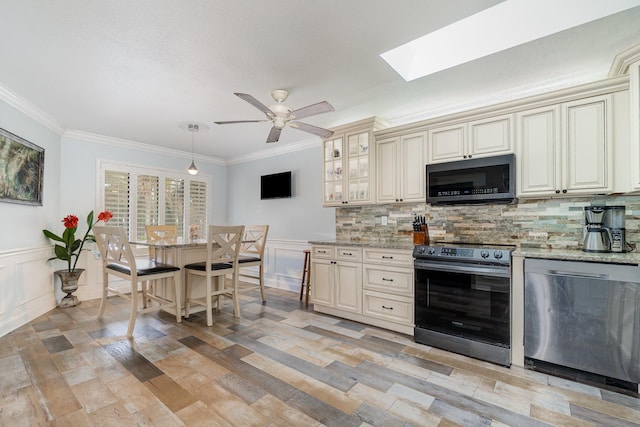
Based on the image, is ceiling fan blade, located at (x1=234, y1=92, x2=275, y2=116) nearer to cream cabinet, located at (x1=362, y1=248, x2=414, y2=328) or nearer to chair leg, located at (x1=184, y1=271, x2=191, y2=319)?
cream cabinet, located at (x1=362, y1=248, x2=414, y2=328)

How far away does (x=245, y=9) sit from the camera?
6.08 ft

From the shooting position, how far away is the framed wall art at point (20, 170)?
119 inches

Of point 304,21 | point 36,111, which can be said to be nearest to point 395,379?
point 304,21

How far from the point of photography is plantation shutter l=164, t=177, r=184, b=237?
5.36m

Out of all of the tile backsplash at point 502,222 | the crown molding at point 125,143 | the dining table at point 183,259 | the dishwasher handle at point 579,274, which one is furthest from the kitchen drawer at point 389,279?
the crown molding at point 125,143

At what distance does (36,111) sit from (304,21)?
3.57 meters

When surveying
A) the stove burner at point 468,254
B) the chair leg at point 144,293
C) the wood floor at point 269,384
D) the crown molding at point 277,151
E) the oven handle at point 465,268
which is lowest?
→ the wood floor at point 269,384

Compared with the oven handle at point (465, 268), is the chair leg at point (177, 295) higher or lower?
lower

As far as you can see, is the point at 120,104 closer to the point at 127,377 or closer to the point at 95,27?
the point at 95,27

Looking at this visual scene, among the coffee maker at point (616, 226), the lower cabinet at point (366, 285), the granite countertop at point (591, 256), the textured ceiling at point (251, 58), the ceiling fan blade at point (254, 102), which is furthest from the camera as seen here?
the lower cabinet at point (366, 285)

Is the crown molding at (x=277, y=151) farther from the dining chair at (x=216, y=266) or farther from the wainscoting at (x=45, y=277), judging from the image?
the dining chair at (x=216, y=266)

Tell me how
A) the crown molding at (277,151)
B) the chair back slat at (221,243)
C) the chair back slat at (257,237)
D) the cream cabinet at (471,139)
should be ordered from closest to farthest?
the cream cabinet at (471,139)
the chair back slat at (221,243)
the chair back slat at (257,237)
the crown molding at (277,151)

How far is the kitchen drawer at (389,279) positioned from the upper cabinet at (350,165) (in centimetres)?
88

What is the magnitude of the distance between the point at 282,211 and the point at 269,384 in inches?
134
